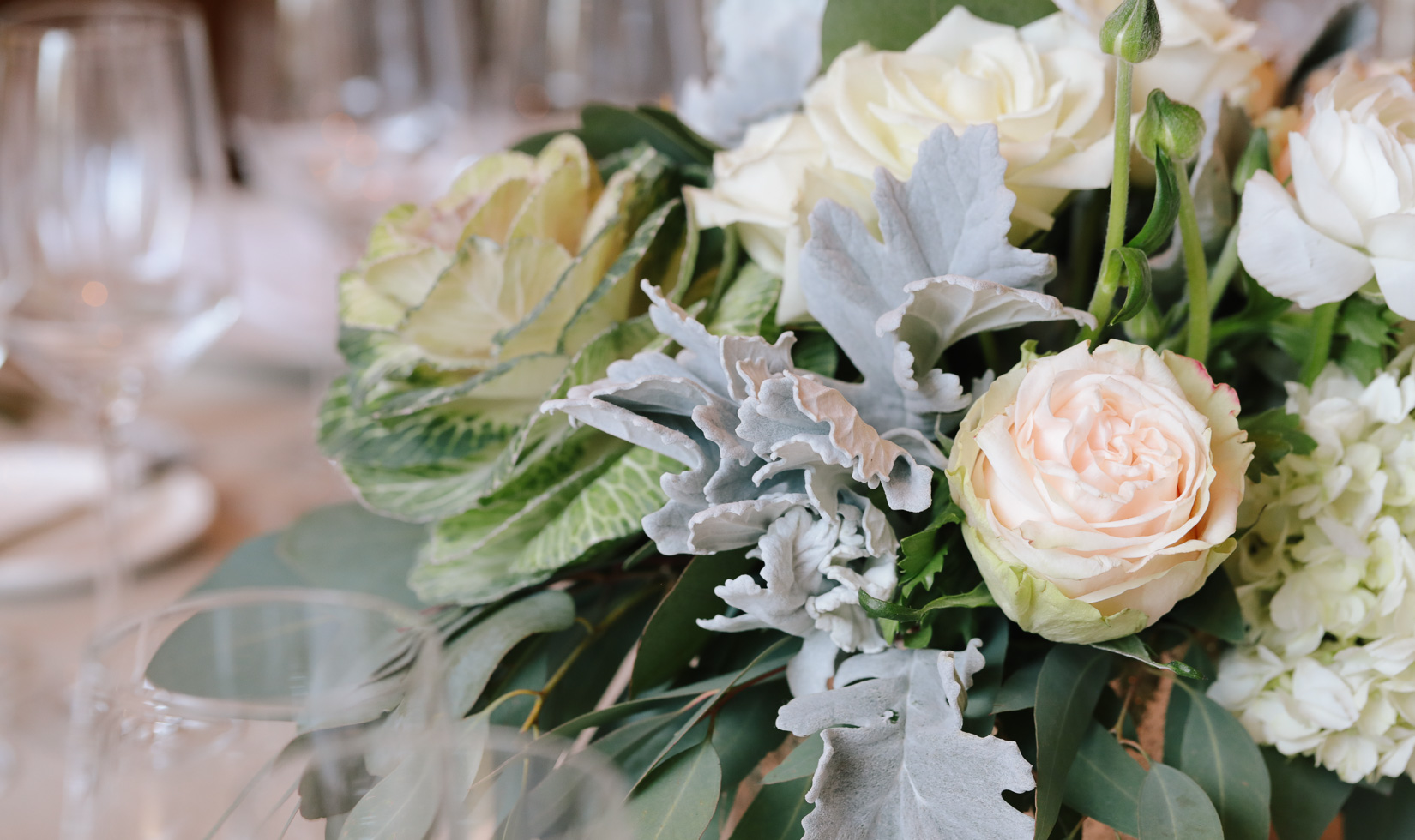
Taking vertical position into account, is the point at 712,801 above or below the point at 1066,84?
below

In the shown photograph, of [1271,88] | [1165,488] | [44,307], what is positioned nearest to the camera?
→ [1165,488]

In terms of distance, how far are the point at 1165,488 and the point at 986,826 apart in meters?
0.07

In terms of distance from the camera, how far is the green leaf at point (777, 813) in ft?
0.87

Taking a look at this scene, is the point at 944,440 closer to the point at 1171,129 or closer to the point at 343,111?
the point at 1171,129

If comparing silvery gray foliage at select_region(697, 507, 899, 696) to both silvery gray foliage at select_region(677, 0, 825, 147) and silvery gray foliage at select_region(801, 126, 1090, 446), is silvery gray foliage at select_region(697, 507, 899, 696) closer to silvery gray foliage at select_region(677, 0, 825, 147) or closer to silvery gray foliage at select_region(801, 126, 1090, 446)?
silvery gray foliage at select_region(801, 126, 1090, 446)

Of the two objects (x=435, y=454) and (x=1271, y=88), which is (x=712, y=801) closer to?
(x=435, y=454)

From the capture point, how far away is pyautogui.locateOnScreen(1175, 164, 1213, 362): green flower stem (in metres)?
0.24

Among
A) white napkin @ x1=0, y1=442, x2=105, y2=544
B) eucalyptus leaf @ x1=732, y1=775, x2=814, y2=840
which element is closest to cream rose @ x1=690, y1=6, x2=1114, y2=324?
eucalyptus leaf @ x1=732, y1=775, x2=814, y2=840

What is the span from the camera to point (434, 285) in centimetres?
29

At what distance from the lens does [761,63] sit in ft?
1.18

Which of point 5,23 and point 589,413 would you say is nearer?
point 589,413

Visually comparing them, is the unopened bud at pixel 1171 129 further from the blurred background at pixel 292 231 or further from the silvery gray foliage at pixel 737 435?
the blurred background at pixel 292 231

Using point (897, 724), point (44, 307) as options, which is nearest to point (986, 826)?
point (897, 724)

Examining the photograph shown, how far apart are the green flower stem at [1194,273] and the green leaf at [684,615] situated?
11cm
